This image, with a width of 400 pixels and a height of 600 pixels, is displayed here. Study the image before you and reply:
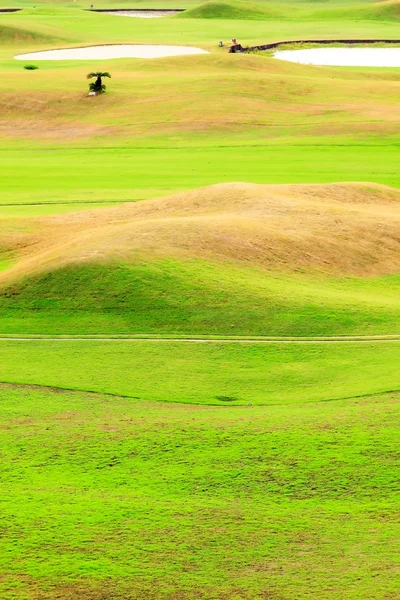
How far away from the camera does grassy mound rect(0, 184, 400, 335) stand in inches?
995

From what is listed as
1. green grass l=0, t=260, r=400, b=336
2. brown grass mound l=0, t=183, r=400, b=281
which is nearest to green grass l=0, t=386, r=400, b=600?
green grass l=0, t=260, r=400, b=336

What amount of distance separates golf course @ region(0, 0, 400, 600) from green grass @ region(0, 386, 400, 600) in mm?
39

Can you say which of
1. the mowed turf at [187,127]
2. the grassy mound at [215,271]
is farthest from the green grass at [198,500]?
the mowed turf at [187,127]

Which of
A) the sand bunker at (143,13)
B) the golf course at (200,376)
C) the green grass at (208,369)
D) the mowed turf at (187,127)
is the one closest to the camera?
the golf course at (200,376)

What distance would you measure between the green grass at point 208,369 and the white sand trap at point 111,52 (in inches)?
2610

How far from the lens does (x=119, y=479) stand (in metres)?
17.1

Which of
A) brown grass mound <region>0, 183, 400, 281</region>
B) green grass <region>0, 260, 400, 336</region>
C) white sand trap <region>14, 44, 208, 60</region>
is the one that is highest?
white sand trap <region>14, 44, 208, 60</region>

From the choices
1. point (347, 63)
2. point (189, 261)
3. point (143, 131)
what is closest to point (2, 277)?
point (189, 261)

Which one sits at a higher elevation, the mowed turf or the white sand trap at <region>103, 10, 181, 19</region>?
the white sand trap at <region>103, 10, 181, 19</region>

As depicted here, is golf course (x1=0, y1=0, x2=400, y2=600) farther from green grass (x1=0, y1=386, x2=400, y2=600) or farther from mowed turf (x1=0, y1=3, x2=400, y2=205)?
mowed turf (x1=0, y1=3, x2=400, y2=205)

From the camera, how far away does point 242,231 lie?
29094 millimetres

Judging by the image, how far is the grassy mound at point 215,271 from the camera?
82.9 ft

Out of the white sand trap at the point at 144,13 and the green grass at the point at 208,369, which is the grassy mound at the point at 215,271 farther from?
the white sand trap at the point at 144,13

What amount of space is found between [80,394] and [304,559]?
25.6 feet
